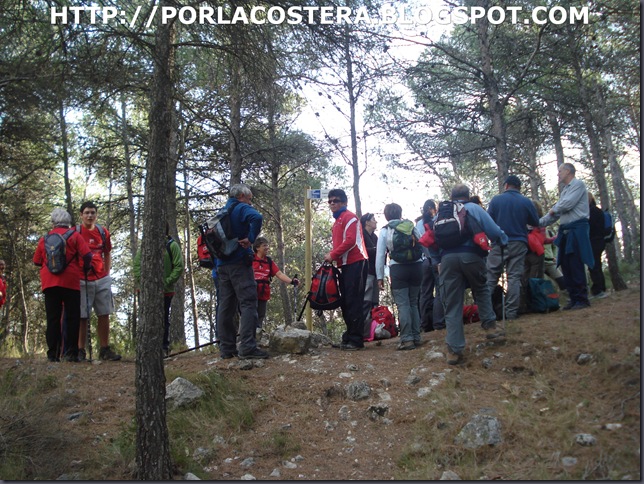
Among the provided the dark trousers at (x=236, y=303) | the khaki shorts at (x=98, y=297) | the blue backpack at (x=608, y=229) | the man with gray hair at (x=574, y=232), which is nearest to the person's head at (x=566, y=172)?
the man with gray hair at (x=574, y=232)

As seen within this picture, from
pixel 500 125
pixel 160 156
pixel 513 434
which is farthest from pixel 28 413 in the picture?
pixel 500 125

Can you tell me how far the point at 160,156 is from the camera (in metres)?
4.20

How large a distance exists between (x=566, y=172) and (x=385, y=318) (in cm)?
342

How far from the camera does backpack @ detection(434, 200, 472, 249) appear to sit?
17.8 feet

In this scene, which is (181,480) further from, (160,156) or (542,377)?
(542,377)

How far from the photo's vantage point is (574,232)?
20.7ft

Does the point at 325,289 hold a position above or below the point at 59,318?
above

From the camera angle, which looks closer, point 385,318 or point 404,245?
point 404,245

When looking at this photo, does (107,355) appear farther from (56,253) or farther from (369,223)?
(369,223)

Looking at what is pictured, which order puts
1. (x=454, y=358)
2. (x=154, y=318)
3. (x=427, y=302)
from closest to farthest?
(x=154, y=318) < (x=454, y=358) < (x=427, y=302)

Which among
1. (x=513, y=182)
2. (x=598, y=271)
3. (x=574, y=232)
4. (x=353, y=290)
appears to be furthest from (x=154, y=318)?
(x=598, y=271)

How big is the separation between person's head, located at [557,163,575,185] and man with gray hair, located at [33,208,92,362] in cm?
618

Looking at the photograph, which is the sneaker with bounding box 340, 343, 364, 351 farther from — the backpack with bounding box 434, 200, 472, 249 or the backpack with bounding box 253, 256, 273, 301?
the backpack with bounding box 434, 200, 472, 249

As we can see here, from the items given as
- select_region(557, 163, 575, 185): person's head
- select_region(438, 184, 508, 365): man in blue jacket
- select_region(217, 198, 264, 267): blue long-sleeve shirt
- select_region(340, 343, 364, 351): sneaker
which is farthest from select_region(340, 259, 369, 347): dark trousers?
select_region(557, 163, 575, 185): person's head
